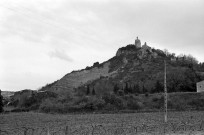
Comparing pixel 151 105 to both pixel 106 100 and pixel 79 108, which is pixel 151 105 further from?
pixel 79 108

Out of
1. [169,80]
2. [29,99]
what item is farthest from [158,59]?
[29,99]

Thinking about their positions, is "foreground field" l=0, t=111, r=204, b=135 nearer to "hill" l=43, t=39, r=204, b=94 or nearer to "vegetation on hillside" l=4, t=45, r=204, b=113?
"vegetation on hillside" l=4, t=45, r=204, b=113

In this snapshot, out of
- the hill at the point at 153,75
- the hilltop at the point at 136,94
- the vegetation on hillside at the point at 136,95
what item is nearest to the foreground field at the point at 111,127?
the vegetation on hillside at the point at 136,95

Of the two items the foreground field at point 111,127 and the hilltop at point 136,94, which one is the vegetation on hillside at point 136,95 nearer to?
the hilltop at point 136,94

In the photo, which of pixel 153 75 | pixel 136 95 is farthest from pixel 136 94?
pixel 153 75

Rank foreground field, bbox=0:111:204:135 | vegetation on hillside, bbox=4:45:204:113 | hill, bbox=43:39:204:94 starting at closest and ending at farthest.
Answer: foreground field, bbox=0:111:204:135
vegetation on hillside, bbox=4:45:204:113
hill, bbox=43:39:204:94

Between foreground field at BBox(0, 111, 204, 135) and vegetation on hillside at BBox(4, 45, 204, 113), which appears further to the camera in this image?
vegetation on hillside at BBox(4, 45, 204, 113)

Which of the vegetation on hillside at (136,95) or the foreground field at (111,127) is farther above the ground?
the vegetation on hillside at (136,95)

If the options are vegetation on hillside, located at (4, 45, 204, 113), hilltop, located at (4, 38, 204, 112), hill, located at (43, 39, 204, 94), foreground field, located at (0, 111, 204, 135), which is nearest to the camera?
foreground field, located at (0, 111, 204, 135)

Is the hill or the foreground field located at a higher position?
the hill

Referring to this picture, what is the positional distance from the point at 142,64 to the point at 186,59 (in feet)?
86.7

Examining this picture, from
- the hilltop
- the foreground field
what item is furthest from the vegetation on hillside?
the foreground field

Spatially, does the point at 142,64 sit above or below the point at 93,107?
above

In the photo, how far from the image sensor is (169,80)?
11306cm
